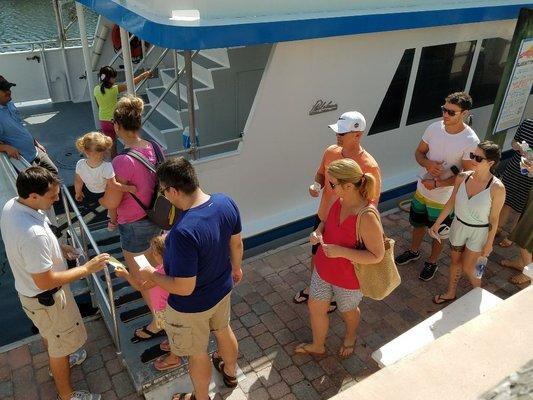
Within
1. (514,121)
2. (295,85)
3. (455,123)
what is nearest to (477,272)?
(455,123)

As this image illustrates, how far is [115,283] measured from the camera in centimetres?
404

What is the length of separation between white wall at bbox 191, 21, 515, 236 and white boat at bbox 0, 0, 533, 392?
0.01 meters

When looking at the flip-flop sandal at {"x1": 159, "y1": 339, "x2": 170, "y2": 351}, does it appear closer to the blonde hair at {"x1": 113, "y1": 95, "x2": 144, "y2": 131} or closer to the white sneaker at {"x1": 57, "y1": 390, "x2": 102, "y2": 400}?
the white sneaker at {"x1": 57, "y1": 390, "x2": 102, "y2": 400}

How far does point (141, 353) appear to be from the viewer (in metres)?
3.27

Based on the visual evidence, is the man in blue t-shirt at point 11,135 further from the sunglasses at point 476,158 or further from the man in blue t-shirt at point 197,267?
the sunglasses at point 476,158

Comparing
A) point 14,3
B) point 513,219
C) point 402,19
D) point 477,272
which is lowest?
point 14,3

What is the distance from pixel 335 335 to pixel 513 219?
319 cm

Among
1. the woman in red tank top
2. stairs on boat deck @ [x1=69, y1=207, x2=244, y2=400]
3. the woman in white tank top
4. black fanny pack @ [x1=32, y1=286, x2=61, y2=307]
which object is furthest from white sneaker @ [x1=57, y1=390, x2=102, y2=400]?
the woman in white tank top

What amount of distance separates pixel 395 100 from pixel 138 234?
134 inches

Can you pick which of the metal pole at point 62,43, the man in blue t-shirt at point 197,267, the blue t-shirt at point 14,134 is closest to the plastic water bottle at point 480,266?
the man in blue t-shirt at point 197,267

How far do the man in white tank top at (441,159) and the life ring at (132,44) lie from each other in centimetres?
462

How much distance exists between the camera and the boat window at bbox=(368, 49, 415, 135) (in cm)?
497

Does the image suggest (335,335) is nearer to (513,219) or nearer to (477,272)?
(477,272)

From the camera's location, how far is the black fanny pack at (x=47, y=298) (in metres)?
2.55
